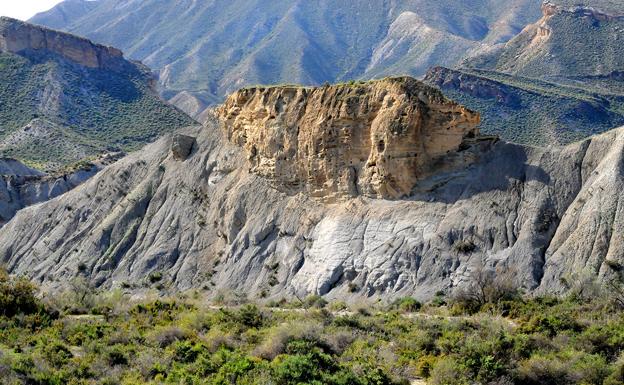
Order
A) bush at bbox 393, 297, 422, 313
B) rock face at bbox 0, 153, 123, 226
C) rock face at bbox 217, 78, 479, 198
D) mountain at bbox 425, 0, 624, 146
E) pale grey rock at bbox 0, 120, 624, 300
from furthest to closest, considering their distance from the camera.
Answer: mountain at bbox 425, 0, 624, 146
rock face at bbox 0, 153, 123, 226
rock face at bbox 217, 78, 479, 198
pale grey rock at bbox 0, 120, 624, 300
bush at bbox 393, 297, 422, 313

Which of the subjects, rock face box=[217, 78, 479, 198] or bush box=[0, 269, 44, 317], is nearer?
bush box=[0, 269, 44, 317]

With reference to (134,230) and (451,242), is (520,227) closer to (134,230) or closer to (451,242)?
(451,242)

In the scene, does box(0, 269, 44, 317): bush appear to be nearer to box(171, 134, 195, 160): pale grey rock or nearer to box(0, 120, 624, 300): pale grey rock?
box(0, 120, 624, 300): pale grey rock

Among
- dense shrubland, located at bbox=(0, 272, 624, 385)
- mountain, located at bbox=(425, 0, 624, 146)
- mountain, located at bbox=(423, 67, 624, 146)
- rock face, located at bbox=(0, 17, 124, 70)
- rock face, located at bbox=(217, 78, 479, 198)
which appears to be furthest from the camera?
rock face, located at bbox=(0, 17, 124, 70)

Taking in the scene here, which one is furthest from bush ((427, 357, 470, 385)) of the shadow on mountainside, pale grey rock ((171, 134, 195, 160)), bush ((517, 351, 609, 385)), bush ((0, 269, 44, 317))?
pale grey rock ((171, 134, 195, 160))

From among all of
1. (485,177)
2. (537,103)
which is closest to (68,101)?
(537,103)

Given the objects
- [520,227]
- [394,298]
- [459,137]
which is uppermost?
[459,137]

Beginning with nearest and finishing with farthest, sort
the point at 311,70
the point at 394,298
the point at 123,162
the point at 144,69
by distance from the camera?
1. the point at 394,298
2. the point at 123,162
3. the point at 144,69
4. the point at 311,70

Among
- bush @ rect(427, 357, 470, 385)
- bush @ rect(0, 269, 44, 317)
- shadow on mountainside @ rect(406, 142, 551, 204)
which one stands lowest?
bush @ rect(427, 357, 470, 385)

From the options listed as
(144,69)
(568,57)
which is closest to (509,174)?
(568,57)
